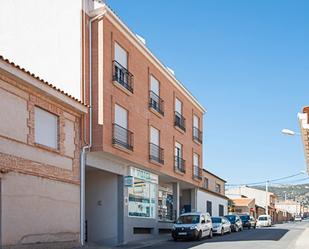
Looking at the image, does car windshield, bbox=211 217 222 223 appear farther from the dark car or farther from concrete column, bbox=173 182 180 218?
the dark car

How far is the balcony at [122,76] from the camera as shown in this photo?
24359 millimetres

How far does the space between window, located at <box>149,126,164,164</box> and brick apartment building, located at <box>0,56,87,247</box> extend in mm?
7812

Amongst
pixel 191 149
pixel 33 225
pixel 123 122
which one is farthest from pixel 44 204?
pixel 191 149

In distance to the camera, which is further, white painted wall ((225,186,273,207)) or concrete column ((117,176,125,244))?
white painted wall ((225,186,273,207))

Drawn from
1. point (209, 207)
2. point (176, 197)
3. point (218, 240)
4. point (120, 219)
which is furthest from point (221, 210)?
point (120, 219)

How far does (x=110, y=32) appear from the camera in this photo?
23.9 m

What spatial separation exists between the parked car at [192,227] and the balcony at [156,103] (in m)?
6.21

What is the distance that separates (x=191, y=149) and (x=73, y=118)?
56.4 ft

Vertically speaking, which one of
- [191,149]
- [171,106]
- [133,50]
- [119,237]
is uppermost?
[133,50]

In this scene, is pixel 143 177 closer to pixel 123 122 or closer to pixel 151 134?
pixel 151 134

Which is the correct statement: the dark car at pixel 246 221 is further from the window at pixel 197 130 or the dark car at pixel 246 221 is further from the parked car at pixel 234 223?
the window at pixel 197 130

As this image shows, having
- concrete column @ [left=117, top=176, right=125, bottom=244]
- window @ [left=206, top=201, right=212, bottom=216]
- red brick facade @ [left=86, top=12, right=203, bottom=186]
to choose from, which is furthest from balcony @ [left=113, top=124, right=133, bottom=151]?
window @ [left=206, top=201, right=212, bottom=216]

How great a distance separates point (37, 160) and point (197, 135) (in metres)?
22.1

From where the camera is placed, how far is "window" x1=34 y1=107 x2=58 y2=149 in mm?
18805
